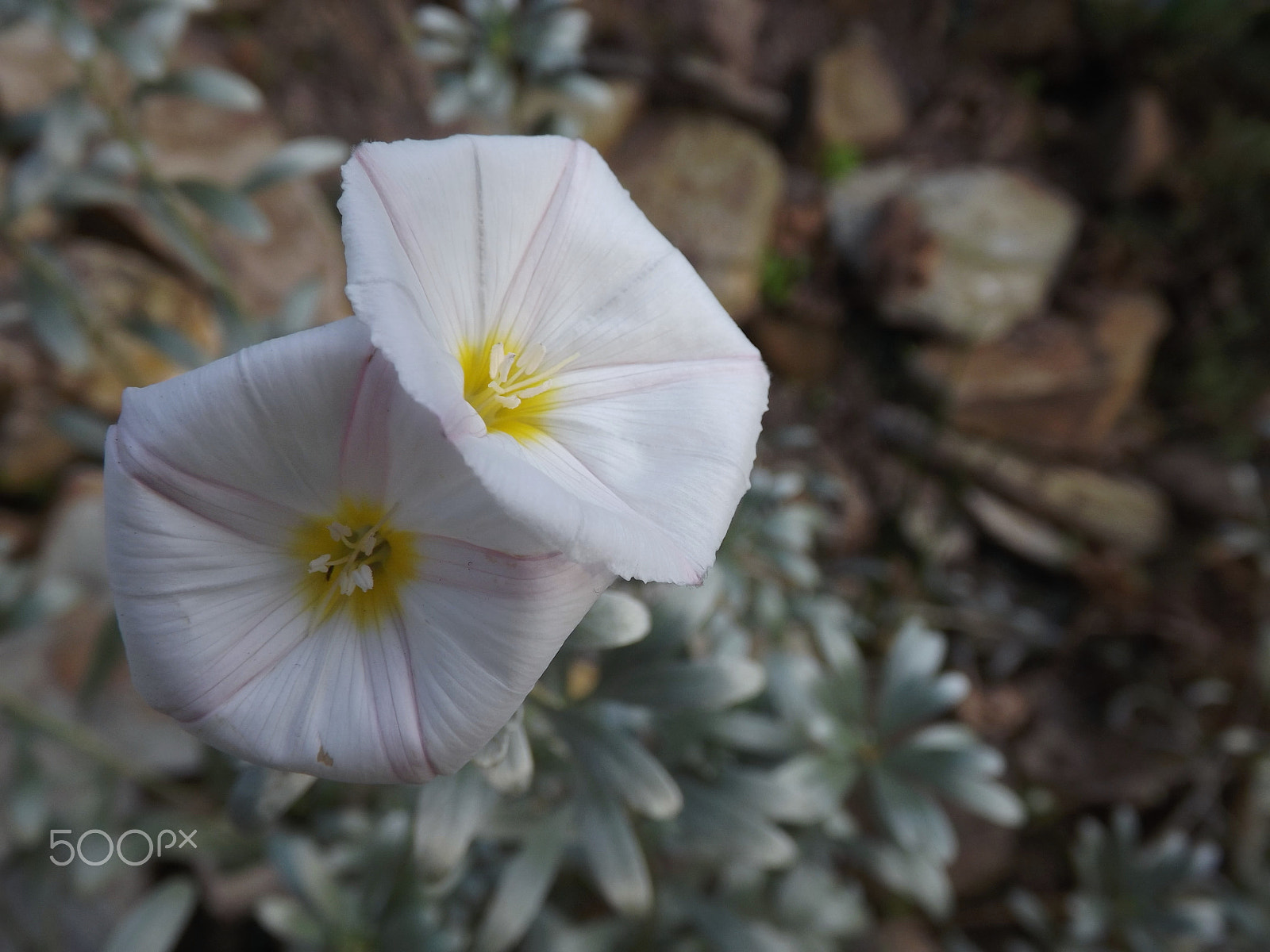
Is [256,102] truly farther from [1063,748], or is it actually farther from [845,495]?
[1063,748]

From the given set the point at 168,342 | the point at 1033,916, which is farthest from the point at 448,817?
the point at 1033,916

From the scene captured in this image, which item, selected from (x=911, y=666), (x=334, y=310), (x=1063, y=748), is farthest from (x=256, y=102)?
(x=1063, y=748)

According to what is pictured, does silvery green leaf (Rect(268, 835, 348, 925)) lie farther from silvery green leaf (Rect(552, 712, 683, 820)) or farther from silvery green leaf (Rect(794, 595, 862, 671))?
silvery green leaf (Rect(794, 595, 862, 671))

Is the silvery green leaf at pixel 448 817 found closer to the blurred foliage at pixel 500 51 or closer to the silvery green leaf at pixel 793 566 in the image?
the silvery green leaf at pixel 793 566

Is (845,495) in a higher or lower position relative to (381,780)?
lower

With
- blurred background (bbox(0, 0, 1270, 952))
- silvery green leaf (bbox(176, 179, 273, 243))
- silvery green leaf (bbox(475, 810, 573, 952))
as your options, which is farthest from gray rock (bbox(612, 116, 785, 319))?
silvery green leaf (bbox(475, 810, 573, 952))

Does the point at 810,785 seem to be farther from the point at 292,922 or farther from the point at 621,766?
the point at 292,922
